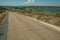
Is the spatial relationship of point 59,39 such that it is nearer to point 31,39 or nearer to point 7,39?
point 31,39

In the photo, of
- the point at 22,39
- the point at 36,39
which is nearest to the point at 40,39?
the point at 36,39

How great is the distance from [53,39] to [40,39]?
574mm

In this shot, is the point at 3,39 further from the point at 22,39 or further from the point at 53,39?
the point at 53,39

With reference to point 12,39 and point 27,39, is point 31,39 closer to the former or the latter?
point 27,39

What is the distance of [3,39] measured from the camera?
352 inches

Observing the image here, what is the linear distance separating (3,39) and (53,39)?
2.20 m

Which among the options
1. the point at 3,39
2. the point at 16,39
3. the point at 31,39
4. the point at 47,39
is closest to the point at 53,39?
the point at 47,39

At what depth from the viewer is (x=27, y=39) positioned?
358 inches

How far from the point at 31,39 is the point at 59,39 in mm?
1238

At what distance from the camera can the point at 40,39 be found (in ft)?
29.6

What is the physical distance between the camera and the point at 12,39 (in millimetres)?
9102

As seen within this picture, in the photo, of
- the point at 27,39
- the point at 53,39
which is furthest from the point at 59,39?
the point at 27,39

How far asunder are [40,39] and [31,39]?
0.41 meters

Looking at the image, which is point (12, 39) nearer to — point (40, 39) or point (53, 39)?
point (40, 39)
